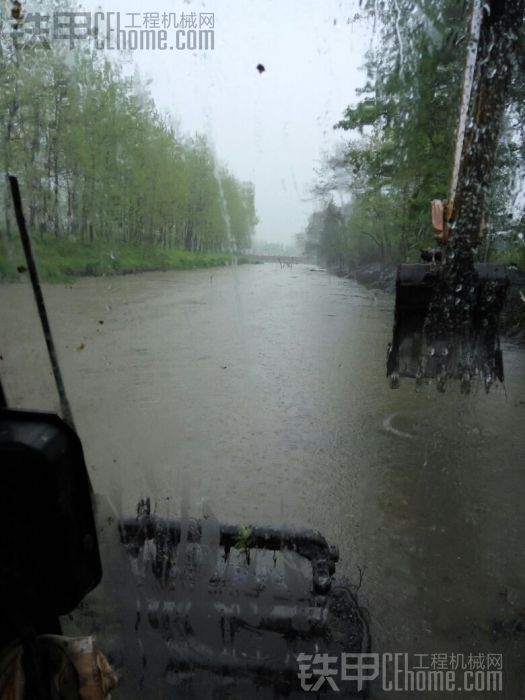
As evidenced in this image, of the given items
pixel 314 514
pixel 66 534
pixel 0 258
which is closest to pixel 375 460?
pixel 314 514

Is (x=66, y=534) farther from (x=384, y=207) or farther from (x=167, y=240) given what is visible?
(x=167, y=240)

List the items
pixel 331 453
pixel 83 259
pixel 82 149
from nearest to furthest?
pixel 82 149 < pixel 83 259 < pixel 331 453

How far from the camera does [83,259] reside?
355cm

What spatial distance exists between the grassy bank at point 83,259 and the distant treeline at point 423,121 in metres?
1.96

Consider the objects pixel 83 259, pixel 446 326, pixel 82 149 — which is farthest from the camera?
pixel 83 259

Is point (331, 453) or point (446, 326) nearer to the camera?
point (446, 326)

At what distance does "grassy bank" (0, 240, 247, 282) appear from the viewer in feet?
5.41

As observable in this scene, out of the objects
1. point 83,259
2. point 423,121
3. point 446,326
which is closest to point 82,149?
point 83,259

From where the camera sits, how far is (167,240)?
8.16m

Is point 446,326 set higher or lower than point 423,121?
lower

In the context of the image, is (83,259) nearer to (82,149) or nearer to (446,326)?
(82,149)

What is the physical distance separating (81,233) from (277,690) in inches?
108

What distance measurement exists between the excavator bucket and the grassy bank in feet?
6.95

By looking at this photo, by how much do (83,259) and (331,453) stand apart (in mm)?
2342
